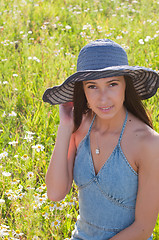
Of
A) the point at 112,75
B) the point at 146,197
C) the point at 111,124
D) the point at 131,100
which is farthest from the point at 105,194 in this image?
the point at 112,75

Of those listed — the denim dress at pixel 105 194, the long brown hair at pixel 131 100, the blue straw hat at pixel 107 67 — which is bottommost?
the denim dress at pixel 105 194

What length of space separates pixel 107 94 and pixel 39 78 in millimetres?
2574

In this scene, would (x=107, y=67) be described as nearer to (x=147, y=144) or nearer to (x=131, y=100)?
(x=131, y=100)

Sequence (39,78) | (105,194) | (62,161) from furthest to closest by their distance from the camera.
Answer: (39,78)
(62,161)
(105,194)

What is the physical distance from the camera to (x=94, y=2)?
683cm

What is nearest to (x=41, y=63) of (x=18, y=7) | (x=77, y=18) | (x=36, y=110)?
(x=36, y=110)

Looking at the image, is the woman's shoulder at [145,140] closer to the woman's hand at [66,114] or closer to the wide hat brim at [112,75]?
the wide hat brim at [112,75]

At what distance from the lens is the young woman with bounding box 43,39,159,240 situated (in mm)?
1748

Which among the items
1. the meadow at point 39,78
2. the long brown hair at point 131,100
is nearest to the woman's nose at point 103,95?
the long brown hair at point 131,100

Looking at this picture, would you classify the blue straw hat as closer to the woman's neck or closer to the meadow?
the woman's neck

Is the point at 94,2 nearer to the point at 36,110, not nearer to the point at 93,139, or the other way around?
the point at 36,110

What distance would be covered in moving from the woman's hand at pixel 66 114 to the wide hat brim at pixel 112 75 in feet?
0.15

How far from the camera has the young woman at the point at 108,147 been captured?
1.75 m

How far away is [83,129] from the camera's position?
2111 mm
